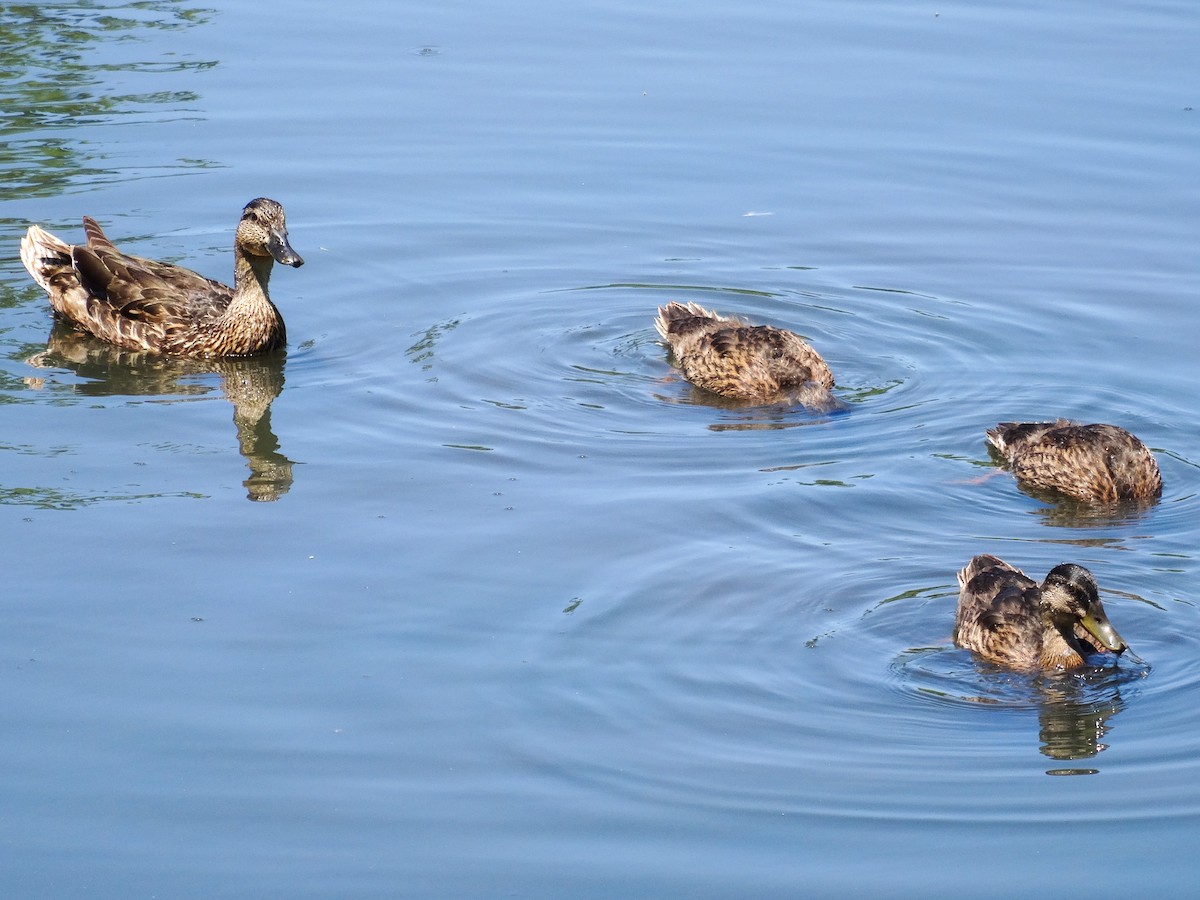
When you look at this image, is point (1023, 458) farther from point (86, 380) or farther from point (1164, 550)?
point (86, 380)

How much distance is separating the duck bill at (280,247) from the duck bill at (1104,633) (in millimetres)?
5808

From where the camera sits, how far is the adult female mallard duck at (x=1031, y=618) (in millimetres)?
7586

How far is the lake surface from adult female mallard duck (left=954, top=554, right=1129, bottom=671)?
0.14m

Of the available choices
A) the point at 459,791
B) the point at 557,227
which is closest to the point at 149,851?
the point at 459,791

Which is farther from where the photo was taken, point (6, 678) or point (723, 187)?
point (723, 187)

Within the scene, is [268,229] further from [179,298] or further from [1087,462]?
[1087,462]

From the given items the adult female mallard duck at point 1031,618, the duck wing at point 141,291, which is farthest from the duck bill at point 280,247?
the adult female mallard duck at point 1031,618

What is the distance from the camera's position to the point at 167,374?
11.4 meters

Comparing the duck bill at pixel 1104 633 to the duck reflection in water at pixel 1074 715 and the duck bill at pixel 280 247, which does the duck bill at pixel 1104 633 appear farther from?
the duck bill at pixel 280 247

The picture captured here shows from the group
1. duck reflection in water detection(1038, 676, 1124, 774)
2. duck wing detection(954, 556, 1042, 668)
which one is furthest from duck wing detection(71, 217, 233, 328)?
duck reflection in water detection(1038, 676, 1124, 774)

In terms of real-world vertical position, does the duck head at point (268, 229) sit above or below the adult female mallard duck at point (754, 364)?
above

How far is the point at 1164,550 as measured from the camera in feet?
29.1

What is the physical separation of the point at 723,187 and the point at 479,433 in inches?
192

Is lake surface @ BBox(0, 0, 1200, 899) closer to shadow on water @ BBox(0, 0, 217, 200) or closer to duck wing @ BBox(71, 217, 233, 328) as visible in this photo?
shadow on water @ BBox(0, 0, 217, 200)
